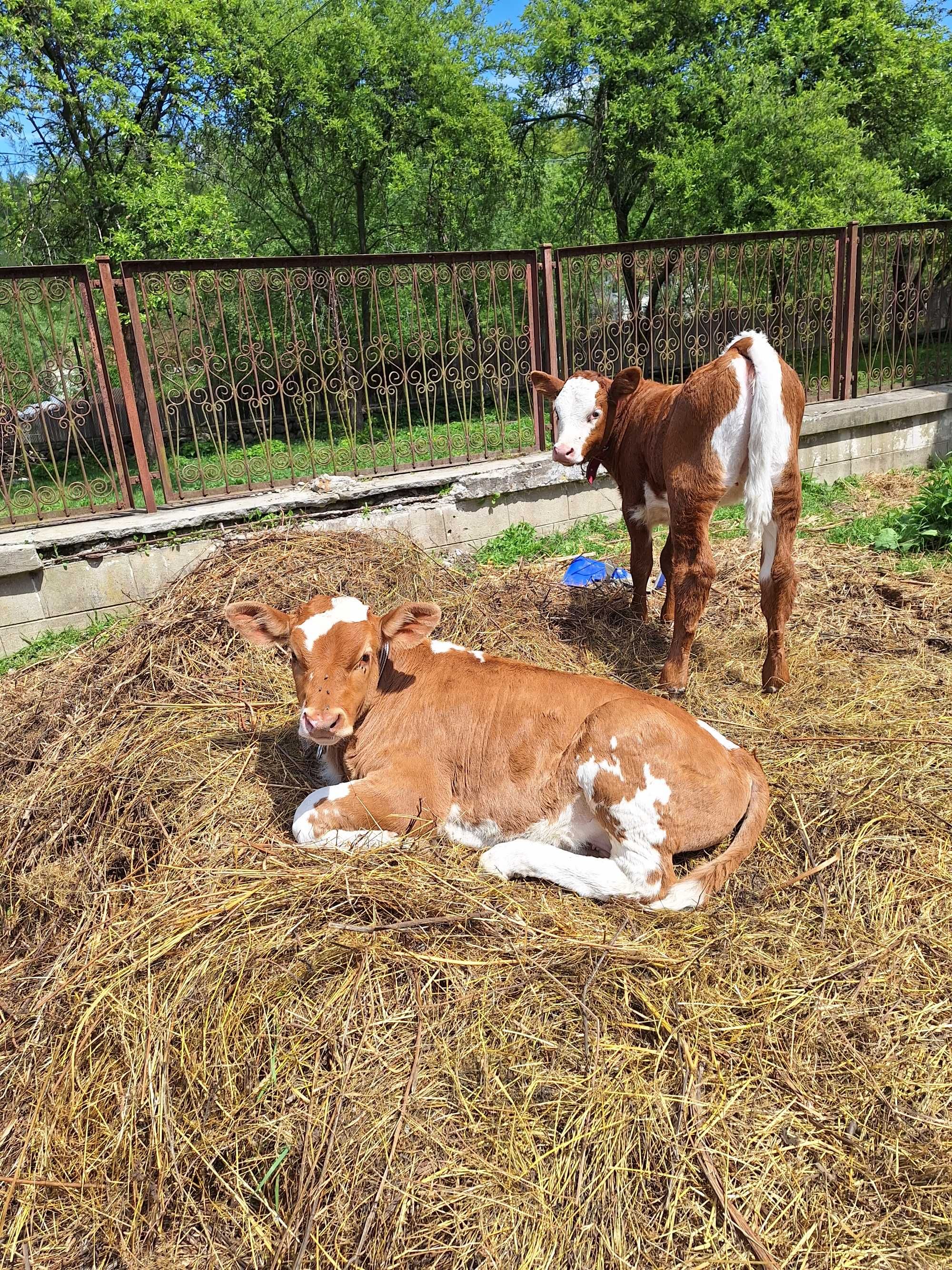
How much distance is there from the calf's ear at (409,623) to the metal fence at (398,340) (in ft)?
9.35

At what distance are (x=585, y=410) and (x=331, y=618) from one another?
2851 millimetres

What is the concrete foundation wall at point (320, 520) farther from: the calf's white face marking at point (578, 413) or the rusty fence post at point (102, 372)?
the calf's white face marking at point (578, 413)

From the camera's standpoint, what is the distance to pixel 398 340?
7.61 metres

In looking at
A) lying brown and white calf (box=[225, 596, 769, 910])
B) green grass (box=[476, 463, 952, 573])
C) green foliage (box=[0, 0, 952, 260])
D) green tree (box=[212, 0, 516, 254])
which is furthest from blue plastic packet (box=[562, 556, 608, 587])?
green tree (box=[212, 0, 516, 254])

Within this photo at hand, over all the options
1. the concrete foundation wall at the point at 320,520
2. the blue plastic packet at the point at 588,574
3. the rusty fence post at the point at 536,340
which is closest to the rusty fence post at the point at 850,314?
the concrete foundation wall at the point at 320,520

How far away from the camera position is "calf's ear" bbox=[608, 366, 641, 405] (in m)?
5.39

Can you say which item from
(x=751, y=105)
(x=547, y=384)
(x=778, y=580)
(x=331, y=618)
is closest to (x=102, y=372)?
(x=547, y=384)

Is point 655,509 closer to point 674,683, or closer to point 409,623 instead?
point 674,683

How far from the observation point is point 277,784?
3893 mm

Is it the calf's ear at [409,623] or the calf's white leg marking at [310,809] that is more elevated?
the calf's ear at [409,623]

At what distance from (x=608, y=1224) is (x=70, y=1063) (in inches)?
66.1

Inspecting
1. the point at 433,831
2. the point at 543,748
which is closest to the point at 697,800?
the point at 543,748

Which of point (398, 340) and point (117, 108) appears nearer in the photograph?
point (398, 340)

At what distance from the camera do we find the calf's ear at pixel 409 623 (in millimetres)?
3615
